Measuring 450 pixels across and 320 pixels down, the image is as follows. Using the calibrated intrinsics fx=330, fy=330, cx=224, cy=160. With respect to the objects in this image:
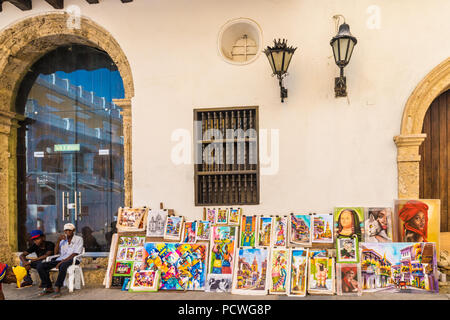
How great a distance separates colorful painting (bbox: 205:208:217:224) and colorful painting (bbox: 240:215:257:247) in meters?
0.43

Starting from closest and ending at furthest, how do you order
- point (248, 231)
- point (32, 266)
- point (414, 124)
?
point (414, 124) < point (248, 231) < point (32, 266)

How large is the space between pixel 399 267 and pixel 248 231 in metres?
1.99

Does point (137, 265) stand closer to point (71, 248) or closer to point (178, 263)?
point (178, 263)

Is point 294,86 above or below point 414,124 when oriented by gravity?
above

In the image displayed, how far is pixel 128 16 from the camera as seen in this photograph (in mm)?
5039

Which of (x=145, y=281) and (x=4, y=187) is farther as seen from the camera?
(x=4, y=187)

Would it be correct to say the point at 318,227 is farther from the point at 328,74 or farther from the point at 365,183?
the point at 328,74

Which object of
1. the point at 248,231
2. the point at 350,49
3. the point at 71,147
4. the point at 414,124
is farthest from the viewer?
the point at 71,147

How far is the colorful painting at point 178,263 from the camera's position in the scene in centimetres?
446

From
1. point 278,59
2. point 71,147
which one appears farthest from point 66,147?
point 278,59

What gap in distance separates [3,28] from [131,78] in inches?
A: 90.7

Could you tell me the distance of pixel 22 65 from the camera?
5742mm

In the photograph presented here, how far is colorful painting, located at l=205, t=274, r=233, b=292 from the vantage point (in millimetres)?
4383

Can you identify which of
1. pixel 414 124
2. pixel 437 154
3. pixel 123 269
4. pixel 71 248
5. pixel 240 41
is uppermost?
pixel 240 41
